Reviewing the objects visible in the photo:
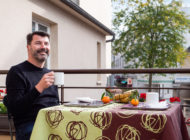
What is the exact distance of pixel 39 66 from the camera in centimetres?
237

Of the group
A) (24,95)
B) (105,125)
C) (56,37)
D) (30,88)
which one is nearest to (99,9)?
(56,37)

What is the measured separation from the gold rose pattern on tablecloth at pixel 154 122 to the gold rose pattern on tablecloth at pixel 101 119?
0.66 ft

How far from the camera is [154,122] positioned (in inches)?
58.9

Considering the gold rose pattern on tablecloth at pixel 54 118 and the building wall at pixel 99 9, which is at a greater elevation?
Answer: the building wall at pixel 99 9

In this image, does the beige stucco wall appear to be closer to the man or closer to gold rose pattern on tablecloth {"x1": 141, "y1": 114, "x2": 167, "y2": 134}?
the man

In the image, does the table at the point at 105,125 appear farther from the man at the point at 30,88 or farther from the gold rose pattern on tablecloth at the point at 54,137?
the man at the point at 30,88

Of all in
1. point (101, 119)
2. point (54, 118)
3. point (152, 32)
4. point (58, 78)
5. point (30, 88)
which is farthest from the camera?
point (152, 32)

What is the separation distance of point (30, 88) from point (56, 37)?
5.25 meters

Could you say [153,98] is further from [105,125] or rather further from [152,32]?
[152,32]

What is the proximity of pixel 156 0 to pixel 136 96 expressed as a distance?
1543 cm

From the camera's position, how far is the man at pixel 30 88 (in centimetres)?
197

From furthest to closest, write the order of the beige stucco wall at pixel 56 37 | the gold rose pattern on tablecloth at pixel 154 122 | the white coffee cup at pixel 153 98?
the beige stucco wall at pixel 56 37, the white coffee cup at pixel 153 98, the gold rose pattern on tablecloth at pixel 154 122

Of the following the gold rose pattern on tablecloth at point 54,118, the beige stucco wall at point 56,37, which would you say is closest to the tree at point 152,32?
the beige stucco wall at point 56,37

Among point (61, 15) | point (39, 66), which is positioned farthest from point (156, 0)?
point (39, 66)
